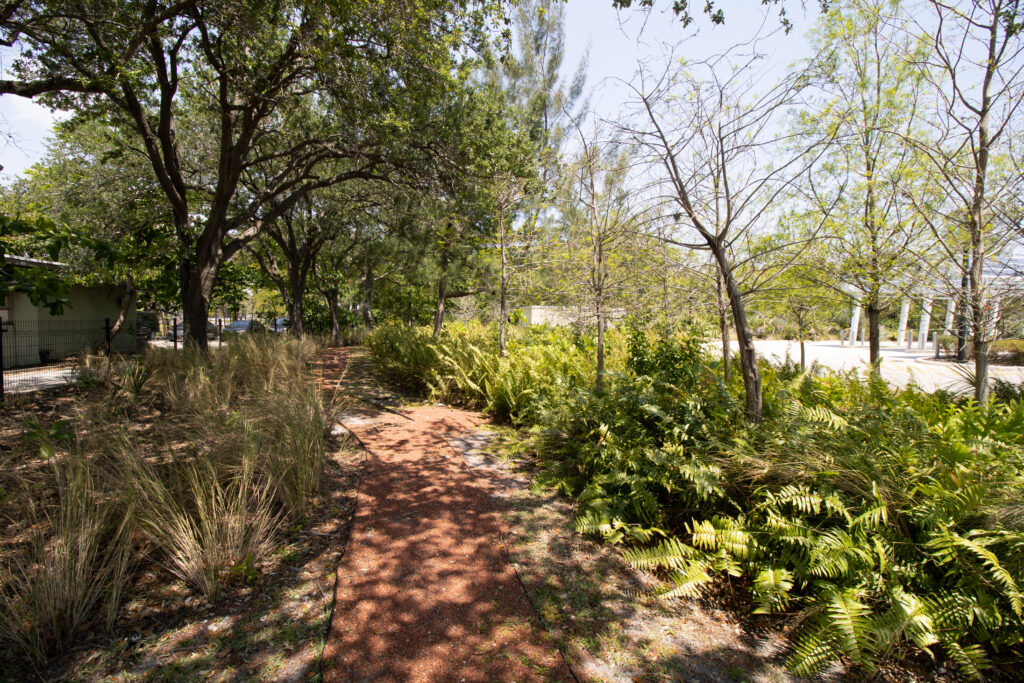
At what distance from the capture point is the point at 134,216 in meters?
10.3

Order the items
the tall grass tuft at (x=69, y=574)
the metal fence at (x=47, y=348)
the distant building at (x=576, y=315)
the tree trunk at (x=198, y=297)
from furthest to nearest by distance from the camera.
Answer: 1. the metal fence at (x=47, y=348)
2. the tree trunk at (x=198, y=297)
3. the distant building at (x=576, y=315)
4. the tall grass tuft at (x=69, y=574)

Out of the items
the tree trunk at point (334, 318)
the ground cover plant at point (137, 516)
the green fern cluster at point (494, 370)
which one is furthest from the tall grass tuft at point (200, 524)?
the tree trunk at point (334, 318)

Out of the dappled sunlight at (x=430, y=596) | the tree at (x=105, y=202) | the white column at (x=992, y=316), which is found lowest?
the dappled sunlight at (x=430, y=596)

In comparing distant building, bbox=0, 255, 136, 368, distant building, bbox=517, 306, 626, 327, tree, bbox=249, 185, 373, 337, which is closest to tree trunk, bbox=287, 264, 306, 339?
tree, bbox=249, 185, 373, 337

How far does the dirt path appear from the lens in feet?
7.69

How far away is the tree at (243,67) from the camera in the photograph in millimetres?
6332

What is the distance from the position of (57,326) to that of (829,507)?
20.0m

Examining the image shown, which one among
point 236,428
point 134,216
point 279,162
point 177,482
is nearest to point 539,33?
point 279,162

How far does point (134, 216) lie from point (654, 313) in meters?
11.3

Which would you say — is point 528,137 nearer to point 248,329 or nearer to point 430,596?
point 430,596

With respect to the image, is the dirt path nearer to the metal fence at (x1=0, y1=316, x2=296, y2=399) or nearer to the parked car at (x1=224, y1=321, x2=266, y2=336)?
the metal fence at (x1=0, y1=316, x2=296, y2=399)

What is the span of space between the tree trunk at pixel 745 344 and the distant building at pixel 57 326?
515 inches

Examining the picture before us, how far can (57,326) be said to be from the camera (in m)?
14.5

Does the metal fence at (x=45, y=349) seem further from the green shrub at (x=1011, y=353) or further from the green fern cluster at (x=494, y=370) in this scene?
→ the green shrub at (x=1011, y=353)
